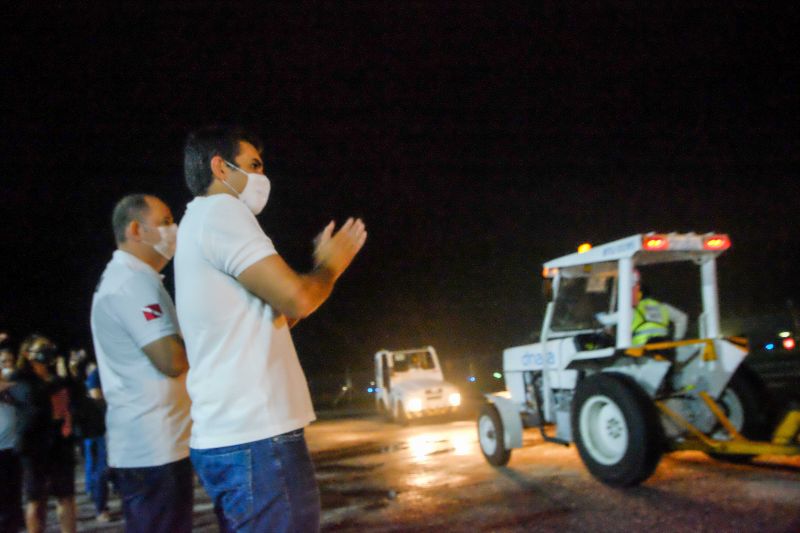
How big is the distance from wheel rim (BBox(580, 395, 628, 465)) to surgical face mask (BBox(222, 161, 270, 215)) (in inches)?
211

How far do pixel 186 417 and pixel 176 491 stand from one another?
29 cm

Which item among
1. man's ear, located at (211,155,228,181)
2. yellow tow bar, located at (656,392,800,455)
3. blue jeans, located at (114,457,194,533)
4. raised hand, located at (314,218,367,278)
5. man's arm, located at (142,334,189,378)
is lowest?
yellow tow bar, located at (656,392,800,455)

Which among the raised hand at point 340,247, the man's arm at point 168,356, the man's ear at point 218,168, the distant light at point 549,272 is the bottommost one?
the man's arm at point 168,356

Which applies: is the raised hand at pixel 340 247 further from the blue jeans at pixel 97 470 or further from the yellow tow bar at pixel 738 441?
the blue jeans at pixel 97 470

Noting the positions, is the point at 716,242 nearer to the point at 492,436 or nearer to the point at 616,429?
the point at 616,429

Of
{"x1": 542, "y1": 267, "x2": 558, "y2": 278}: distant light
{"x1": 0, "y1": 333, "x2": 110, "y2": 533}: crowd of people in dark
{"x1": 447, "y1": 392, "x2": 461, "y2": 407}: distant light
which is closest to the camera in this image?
{"x1": 0, "y1": 333, "x2": 110, "y2": 533}: crowd of people in dark

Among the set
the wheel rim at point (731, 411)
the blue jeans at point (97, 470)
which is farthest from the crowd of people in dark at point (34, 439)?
the wheel rim at point (731, 411)

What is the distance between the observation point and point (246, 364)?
6.16ft

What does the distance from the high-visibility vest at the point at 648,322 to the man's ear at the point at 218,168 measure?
228 inches

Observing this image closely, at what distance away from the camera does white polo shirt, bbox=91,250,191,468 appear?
2691 mm

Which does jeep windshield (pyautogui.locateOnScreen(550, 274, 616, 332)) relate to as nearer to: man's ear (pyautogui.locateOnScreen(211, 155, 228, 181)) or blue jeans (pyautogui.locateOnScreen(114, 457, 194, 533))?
blue jeans (pyautogui.locateOnScreen(114, 457, 194, 533))

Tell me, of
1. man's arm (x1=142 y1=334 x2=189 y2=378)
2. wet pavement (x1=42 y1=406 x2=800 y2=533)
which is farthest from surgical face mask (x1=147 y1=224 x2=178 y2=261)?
wet pavement (x1=42 y1=406 x2=800 y2=533)

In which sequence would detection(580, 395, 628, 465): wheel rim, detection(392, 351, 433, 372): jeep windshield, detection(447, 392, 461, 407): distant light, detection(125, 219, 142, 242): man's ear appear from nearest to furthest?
detection(125, 219, 142, 242): man's ear → detection(580, 395, 628, 465): wheel rim → detection(447, 392, 461, 407): distant light → detection(392, 351, 433, 372): jeep windshield

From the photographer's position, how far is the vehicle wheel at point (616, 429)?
6234 mm
